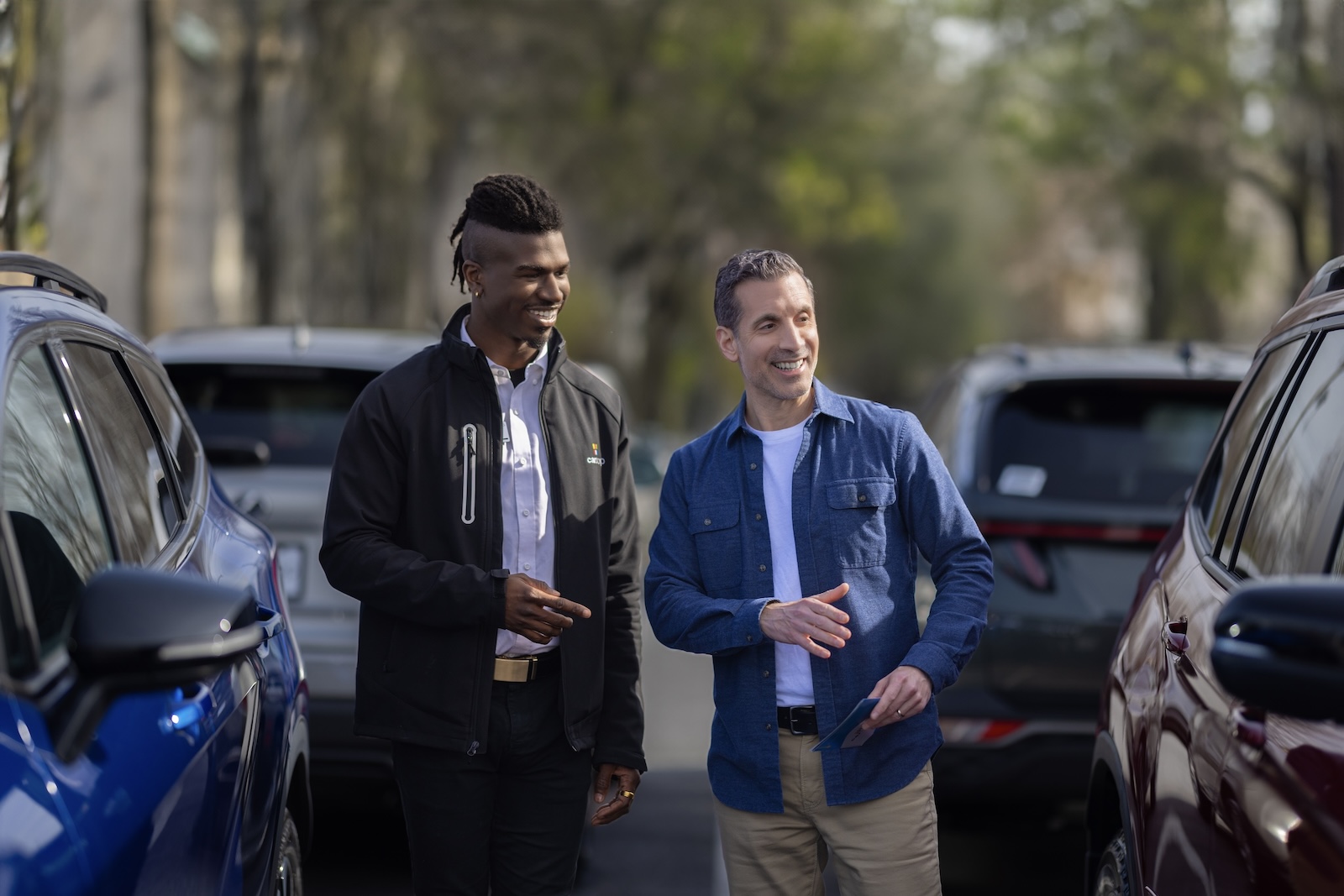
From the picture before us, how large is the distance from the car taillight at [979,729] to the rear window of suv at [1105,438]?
75 cm

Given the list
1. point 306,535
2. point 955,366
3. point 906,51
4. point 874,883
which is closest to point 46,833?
point 874,883

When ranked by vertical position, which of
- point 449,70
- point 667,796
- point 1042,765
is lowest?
point 667,796

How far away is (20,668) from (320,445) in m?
3.97

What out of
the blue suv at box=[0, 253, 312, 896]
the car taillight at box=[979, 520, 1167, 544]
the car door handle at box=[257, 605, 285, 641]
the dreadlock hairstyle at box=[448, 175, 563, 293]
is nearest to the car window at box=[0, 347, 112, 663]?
the blue suv at box=[0, 253, 312, 896]

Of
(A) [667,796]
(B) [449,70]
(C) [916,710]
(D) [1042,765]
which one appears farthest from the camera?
(B) [449,70]

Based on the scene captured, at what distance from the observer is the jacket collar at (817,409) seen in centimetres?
376

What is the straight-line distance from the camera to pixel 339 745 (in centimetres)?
591

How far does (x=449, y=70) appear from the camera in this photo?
1079 inches

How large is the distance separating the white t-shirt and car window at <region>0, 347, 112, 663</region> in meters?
1.30

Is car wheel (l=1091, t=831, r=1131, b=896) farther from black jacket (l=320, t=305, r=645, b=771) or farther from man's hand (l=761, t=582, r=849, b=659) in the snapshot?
black jacket (l=320, t=305, r=645, b=771)

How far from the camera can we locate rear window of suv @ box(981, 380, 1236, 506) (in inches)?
239

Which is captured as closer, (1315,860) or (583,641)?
(1315,860)

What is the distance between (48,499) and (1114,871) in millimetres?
2348

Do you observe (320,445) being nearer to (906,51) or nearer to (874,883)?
(874,883)
